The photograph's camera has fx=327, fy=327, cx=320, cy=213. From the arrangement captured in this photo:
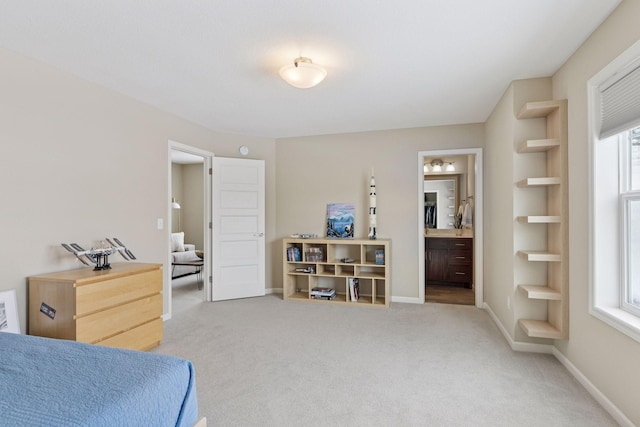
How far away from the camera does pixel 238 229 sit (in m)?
4.63

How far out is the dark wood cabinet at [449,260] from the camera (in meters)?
5.25

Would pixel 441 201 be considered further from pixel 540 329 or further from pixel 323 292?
pixel 540 329

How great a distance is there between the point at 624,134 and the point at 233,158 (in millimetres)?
4083

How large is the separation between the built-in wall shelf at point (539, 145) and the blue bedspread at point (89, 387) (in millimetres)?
2834

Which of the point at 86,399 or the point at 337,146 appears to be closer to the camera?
the point at 86,399

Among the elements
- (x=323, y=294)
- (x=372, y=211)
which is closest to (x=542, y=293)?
(x=372, y=211)

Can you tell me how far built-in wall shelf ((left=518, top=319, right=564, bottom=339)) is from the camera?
99.6 inches

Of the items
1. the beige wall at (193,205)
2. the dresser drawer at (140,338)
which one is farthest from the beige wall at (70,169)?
the beige wall at (193,205)

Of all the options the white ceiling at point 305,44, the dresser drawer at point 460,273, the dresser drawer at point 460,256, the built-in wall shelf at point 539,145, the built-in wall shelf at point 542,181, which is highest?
the white ceiling at point 305,44

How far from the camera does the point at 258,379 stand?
2334 millimetres

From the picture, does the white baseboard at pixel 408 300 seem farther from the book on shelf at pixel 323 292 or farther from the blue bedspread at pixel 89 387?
the blue bedspread at pixel 89 387

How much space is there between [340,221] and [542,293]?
2608mm

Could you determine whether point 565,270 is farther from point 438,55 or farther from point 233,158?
point 233,158

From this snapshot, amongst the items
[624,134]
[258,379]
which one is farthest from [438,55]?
[258,379]
